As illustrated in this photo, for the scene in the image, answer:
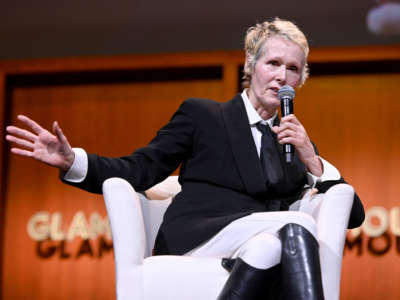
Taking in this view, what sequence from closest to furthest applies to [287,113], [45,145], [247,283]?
[247,283], [45,145], [287,113]

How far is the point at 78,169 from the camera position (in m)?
1.56

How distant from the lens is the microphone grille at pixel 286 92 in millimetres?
1637

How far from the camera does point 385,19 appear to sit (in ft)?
11.6

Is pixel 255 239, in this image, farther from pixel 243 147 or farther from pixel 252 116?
pixel 252 116

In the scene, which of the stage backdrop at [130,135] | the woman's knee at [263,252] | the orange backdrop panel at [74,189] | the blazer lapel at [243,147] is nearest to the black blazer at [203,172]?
the blazer lapel at [243,147]

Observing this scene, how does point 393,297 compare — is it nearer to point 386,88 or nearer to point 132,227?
point 386,88

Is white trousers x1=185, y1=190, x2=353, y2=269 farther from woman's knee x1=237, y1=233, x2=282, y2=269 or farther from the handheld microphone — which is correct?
the handheld microphone

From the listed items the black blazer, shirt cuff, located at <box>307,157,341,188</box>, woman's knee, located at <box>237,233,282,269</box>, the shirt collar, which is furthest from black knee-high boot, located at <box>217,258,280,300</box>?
the shirt collar

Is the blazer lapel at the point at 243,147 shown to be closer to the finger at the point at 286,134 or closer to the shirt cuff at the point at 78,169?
the finger at the point at 286,134

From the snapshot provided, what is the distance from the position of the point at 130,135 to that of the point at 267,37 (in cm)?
216

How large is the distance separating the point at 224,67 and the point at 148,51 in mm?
593

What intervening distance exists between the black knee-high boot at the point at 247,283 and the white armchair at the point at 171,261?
0.12 m

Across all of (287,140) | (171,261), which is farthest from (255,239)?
(287,140)

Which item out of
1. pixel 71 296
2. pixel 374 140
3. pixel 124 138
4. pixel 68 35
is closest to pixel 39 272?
pixel 71 296
